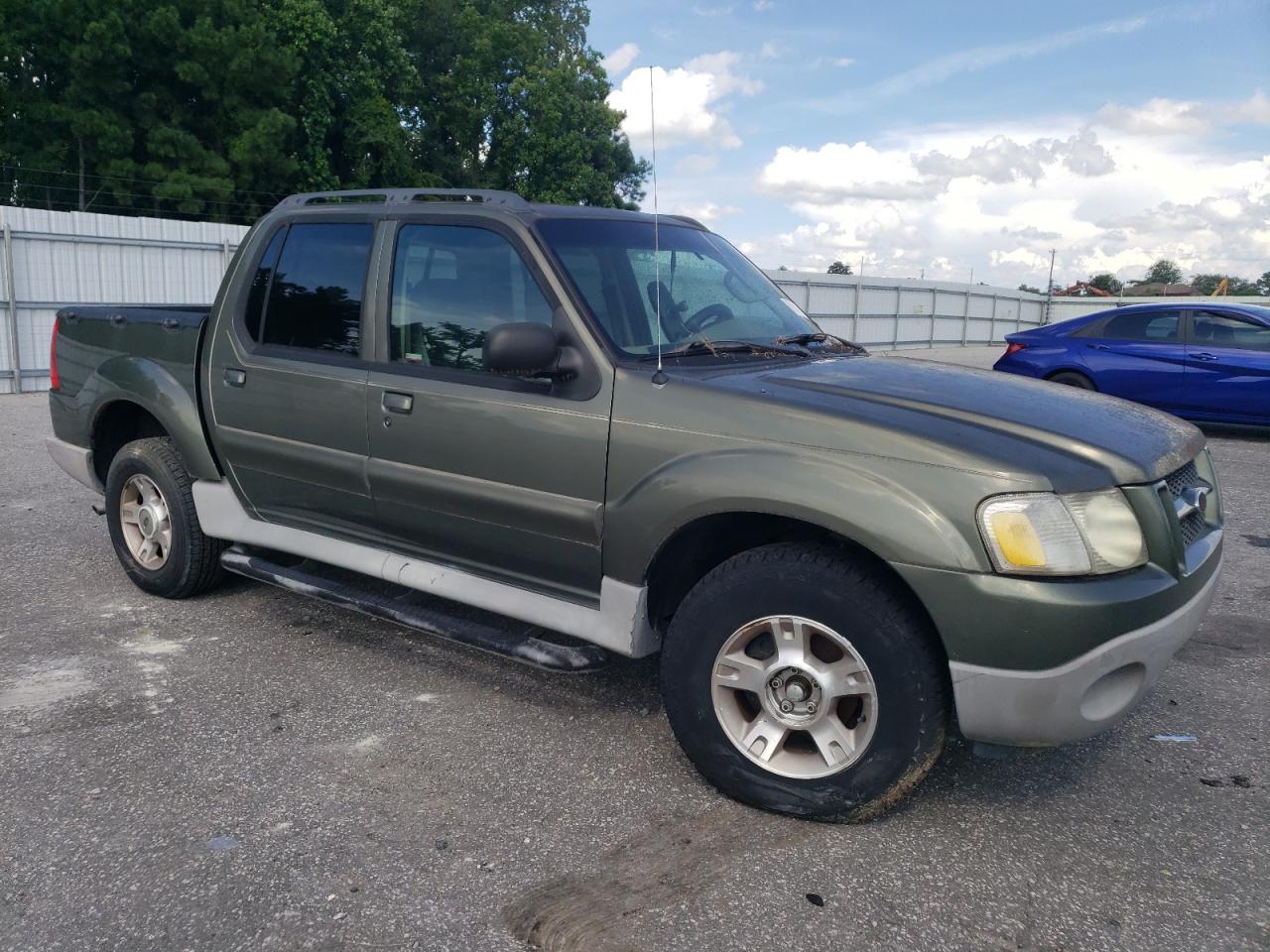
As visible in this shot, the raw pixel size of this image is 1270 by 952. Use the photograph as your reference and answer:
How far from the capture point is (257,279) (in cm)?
459

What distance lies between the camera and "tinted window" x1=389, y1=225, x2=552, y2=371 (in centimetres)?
369

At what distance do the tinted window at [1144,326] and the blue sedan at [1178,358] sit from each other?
0.01 m

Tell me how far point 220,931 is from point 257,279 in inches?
115

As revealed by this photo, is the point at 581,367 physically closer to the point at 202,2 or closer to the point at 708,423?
the point at 708,423

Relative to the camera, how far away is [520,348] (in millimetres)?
3207

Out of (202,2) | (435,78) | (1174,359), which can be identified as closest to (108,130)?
(202,2)

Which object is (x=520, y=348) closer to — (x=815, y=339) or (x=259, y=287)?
(x=815, y=339)

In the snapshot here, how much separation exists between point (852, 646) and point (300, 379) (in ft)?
8.31

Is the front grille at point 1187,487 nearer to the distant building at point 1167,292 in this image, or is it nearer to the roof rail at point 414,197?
the roof rail at point 414,197

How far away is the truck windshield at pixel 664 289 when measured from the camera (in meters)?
3.60

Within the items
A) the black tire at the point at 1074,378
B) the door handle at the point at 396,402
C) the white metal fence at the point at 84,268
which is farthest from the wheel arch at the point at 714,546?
the white metal fence at the point at 84,268

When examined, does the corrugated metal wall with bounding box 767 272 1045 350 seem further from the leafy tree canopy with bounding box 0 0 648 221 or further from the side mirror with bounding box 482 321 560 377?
the leafy tree canopy with bounding box 0 0 648 221

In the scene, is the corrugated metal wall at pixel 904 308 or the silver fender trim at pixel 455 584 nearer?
the silver fender trim at pixel 455 584

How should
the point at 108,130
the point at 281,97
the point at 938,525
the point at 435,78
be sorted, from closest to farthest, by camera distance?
1. the point at 938,525
2. the point at 108,130
3. the point at 281,97
4. the point at 435,78
